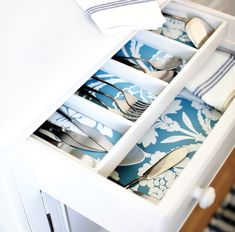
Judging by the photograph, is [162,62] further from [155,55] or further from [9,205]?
[9,205]

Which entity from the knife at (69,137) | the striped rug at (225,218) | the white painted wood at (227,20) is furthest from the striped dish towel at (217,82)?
the striped rug at (225,218)

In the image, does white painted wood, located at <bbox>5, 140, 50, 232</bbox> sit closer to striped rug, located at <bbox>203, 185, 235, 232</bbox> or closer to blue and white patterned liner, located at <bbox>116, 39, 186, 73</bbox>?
blue and white patterned liner, located at <bbox>116, 39, 186, 73</bbox>

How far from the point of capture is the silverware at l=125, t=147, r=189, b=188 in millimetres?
726

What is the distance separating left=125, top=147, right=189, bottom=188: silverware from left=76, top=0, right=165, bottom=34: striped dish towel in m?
0.22

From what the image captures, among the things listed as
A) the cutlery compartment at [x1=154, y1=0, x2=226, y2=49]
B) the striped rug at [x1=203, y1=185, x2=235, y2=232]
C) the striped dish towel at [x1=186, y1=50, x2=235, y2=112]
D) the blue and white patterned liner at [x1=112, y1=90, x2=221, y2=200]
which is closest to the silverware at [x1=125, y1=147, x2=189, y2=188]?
the blue and white patterned liner at [x1=112, y1=90, x2=221, y2=200]

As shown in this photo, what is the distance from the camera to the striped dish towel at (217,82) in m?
0.84

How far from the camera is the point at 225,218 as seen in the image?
1.33m

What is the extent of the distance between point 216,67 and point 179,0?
168 mm

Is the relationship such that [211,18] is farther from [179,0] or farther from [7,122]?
[7,122]

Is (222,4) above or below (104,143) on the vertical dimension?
above

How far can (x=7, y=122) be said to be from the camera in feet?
1.99

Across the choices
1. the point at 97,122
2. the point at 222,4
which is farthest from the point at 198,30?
the point at 222,4

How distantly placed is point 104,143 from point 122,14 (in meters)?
0.22

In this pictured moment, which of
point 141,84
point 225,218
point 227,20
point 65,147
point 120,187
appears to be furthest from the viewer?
point 225,218
